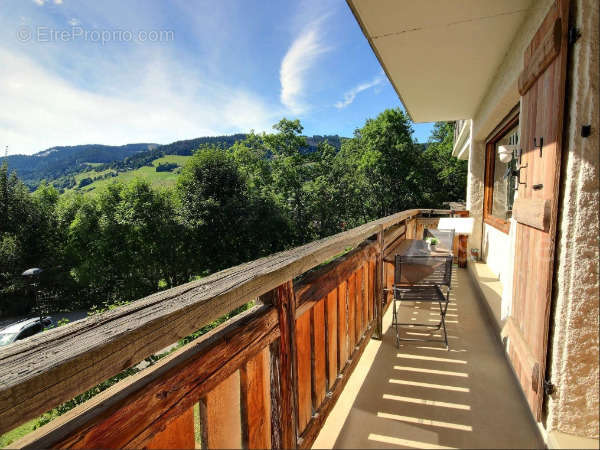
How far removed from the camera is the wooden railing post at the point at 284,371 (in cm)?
122

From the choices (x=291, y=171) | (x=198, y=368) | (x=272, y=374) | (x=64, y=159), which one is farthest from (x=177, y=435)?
(x=64, y=159)

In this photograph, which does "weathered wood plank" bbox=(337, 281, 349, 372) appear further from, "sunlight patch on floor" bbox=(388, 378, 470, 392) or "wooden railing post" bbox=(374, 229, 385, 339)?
"wooden railing post" bbox=(374, 229, 385, 339)

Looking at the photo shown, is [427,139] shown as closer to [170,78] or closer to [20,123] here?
[170,78]

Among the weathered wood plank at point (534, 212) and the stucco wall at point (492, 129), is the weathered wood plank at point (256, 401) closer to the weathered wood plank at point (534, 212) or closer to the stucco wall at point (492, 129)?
the weathered wood plank at point (534, 212)

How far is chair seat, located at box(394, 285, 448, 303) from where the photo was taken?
114 inches

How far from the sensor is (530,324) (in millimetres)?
1961

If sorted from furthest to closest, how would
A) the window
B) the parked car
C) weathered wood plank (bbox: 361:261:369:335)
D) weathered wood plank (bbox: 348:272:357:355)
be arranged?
1. the parked car
2. the window
3. weathered wood plank (bbox: 361:261:369:335)
4. weathered wood plank (bbox: 348:272:357:355)

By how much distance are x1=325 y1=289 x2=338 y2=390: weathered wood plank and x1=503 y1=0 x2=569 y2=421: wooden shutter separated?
1.11m

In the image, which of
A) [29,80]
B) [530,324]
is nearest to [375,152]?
[530,324]

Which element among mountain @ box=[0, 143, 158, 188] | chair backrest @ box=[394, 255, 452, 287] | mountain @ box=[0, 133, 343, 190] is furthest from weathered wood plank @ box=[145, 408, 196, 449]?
mountain @ box=[0, 143, 158, 188]

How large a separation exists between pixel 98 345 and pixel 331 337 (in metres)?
1.47

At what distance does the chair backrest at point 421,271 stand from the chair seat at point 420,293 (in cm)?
4

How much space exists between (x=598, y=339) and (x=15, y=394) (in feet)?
6.94

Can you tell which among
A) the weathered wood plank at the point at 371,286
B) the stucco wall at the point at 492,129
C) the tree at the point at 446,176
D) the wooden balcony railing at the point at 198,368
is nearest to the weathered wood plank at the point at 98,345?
the wooden balcony railing at the point at 198,368
